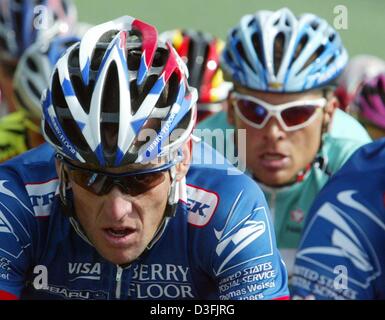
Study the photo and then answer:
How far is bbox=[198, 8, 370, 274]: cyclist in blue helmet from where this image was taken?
7.58m

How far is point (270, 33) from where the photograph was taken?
796cm

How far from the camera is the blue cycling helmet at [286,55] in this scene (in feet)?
25.6

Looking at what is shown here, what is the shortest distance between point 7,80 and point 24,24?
2.09 feet

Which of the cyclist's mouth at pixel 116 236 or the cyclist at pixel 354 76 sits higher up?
the cyclist's mouth at pixel 116 236

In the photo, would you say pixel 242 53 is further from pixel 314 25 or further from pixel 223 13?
pixel 223 13

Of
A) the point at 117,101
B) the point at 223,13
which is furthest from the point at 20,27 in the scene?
the point at 117,101

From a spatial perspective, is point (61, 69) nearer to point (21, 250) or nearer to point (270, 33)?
point (21, 250)

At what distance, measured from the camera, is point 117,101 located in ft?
15.6

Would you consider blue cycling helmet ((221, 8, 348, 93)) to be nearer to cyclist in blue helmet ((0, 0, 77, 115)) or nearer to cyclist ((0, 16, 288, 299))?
cyclist ((0, 16, 288, 299))

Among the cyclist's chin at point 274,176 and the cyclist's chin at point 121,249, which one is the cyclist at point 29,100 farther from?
the cyclist's chin at point 121,249

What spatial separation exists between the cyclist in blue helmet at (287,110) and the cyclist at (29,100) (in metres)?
1.40

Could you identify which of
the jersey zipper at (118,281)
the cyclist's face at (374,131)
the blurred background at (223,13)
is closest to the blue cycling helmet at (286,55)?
the cyclist's face at (374,131)

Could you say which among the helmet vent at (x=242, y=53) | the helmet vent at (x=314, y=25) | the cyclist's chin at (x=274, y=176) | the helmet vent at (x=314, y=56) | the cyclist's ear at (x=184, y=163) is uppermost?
the cyclist's ear at (x=184, y=163)

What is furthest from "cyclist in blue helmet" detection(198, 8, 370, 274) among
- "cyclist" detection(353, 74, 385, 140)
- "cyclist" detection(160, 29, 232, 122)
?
"cyclist" detection(160, 29, 232, 122)
